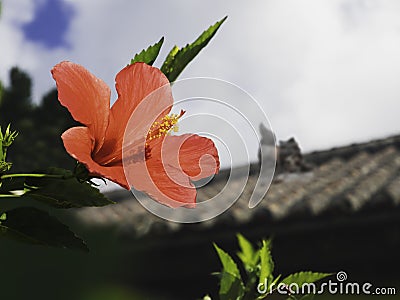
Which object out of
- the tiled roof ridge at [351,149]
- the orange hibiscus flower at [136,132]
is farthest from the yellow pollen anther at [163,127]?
the tiled roof ridge at [351,149]

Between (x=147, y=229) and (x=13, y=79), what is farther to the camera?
(x=13, y=79)

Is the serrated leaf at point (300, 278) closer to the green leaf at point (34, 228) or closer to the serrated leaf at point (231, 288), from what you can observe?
the serrated leaf at point (231, 288)

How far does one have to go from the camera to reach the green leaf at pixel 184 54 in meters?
0.41

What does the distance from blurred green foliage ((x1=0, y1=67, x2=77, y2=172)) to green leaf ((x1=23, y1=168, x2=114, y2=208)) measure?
5853 mm

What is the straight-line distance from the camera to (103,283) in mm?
3346

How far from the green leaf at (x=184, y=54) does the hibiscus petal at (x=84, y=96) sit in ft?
0.13

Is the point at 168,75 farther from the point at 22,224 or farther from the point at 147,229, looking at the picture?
the point at 147,229

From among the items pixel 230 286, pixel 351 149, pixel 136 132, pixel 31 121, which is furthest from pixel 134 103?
pixel 31 121

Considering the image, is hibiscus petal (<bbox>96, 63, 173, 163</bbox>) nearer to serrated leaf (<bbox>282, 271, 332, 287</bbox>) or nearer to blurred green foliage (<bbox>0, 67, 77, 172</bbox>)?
serrated leaf (<bbox>282, 271, 332, 287</bbox>)

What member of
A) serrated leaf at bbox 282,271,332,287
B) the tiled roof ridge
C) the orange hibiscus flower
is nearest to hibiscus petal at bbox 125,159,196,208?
the orange hibiscus flower

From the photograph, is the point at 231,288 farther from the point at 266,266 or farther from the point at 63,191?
the point at 63,191

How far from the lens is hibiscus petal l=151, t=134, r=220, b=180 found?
422mm

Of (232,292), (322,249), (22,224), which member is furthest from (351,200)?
(22,224)

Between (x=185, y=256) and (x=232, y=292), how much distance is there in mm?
3702
